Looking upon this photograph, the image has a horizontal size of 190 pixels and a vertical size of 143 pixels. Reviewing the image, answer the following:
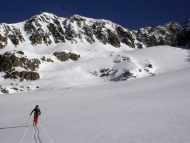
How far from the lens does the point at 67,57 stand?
558ft

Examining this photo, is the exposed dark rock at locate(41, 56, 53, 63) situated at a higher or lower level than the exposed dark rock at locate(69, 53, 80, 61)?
lower

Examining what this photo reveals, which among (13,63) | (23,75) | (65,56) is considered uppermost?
(65,56)

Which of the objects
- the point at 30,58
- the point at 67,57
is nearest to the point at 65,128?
the point at 30,58

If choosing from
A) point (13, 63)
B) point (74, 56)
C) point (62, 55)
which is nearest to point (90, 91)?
point (13, 63)

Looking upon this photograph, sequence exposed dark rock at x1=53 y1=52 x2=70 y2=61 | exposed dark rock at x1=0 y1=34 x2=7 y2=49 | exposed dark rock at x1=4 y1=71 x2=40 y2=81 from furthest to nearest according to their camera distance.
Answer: exposed dark rock at x1=0 y1=34 x2=7 y2=49
exposed dark rock at x1=53 y1=52 x2=70 y2=61
exposed dark rock at x1=4 y1=71 x2=40 y2=81

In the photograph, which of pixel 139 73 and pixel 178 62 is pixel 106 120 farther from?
pixel 178 62

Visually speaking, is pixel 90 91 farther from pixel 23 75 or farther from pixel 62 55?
pixel 62 55

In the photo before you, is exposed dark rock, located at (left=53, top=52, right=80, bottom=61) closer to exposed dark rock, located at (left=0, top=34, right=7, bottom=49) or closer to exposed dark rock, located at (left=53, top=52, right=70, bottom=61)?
exposed dark rock, located at (left=53, top=52, right=70, bottom=61)

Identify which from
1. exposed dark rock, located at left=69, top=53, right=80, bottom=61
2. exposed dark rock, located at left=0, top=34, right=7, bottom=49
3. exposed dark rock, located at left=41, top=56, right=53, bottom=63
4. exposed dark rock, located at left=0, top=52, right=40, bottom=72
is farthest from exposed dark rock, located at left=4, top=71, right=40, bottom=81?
exposed dark rock, located at left=0, top=34, right=7, bottom=49

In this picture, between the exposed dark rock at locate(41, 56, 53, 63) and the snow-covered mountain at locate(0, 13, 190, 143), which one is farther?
the exposed dark rock at locate(41, 56, 53, 63)

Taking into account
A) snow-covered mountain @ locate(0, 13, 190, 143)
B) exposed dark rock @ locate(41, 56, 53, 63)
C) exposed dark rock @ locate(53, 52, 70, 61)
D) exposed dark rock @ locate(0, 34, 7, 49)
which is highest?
exposed dark rock @ locate(0, 34, 7, 49)

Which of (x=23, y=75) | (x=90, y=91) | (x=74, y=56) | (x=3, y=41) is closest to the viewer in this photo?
(x=90, y=91)

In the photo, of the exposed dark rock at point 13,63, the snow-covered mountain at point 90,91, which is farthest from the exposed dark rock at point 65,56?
the exposed dark rock at point 13,63

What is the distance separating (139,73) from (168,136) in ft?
367
